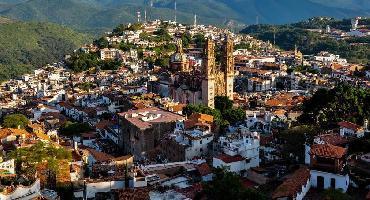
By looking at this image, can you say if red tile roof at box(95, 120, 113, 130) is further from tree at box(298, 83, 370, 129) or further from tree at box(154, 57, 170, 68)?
tree at box(154, 57, 170, 68)

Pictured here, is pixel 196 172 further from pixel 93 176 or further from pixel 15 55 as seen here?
pixel 15 55

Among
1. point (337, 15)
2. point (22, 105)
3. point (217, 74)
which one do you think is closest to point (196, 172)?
point (217, 74)

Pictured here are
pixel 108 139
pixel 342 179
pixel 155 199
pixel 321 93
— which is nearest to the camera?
pixel 342 179

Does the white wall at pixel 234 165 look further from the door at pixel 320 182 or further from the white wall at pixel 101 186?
the door at pixel 320 182

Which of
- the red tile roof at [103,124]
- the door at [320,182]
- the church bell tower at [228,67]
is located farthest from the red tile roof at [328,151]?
the church bell tower at [228,67]

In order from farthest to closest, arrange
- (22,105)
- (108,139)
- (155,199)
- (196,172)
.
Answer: (22,105), (108,139), (196,172), (155,199)

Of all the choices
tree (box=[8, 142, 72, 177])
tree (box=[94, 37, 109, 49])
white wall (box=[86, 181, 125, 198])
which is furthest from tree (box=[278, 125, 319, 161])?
tree (box=[94, 37, 109, 49])

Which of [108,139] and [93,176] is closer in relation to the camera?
[93,176]
